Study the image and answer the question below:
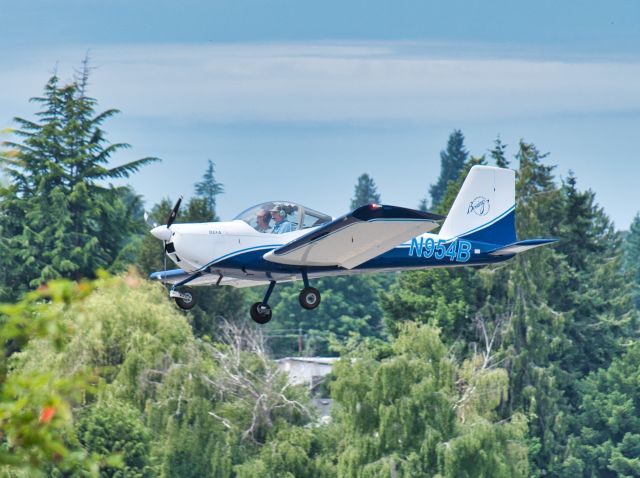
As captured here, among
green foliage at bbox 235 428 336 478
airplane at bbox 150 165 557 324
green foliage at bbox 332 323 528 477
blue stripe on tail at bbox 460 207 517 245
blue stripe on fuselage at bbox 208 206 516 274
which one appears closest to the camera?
airplane at bbox 150 165 557 324

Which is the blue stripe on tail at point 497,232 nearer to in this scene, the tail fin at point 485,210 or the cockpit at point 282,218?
the tail fin at point 485,210

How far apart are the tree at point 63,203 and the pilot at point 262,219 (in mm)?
53848

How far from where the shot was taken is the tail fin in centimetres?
2622

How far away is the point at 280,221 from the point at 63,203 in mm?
59578

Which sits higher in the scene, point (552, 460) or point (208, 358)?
point (208, 358)

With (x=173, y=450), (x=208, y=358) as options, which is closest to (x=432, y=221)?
(x=173, y=450)

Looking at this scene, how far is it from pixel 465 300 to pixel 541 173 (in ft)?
39.1

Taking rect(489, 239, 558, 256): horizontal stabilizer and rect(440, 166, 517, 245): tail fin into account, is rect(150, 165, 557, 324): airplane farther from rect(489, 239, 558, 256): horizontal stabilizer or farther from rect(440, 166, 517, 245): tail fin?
rect(440, 166, 517, 245): tail fin

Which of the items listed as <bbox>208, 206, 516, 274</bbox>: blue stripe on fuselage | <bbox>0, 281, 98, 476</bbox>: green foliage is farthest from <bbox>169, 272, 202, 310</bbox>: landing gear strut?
<bbox>0, 281, 98, 476</bbox>: green foliage

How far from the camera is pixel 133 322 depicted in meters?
52.4

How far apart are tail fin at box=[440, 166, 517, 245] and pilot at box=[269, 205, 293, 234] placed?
14.0 feet

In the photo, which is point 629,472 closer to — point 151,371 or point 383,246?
point 151,371

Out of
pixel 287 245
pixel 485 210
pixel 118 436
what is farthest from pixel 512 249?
pixel 118 436

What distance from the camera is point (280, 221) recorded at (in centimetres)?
2236
